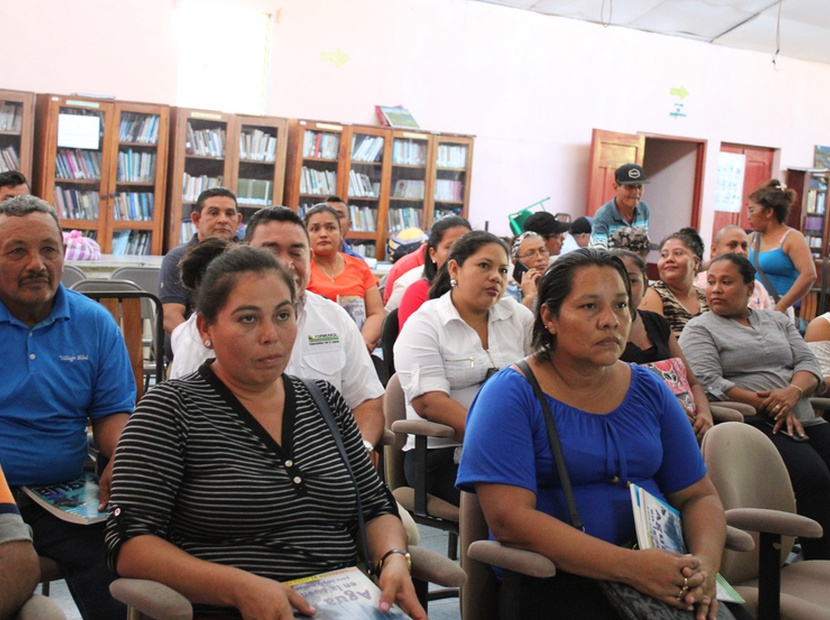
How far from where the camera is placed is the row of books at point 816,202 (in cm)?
1154

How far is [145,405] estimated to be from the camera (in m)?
1.65

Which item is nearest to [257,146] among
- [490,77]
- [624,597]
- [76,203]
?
[76,203]

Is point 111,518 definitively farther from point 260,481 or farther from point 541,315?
point 541,315

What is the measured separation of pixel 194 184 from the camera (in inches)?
314

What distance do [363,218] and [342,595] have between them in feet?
24.1

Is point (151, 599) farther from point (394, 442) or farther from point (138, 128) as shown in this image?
point (138, 128)

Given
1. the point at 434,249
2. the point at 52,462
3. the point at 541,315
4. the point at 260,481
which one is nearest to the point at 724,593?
the point at 541,315

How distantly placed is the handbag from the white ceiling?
8480 millimetres

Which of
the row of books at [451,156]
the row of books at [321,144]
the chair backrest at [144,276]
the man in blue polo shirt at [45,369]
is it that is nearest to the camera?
the man in blue polo shirt at [45,369]

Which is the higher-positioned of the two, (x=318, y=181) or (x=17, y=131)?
(x=17, y=131)

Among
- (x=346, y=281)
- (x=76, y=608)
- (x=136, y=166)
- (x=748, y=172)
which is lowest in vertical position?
(x=76, y=608)

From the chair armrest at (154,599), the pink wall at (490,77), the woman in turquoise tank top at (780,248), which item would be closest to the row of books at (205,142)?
the pink wall at (490,77)

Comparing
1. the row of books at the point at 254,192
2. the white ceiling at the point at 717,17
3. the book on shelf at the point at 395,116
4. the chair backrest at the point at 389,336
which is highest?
the white ceiling at the point at 717,17

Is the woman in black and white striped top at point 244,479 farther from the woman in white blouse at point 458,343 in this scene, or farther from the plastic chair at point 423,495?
the woman in white blouse at point 458,343
